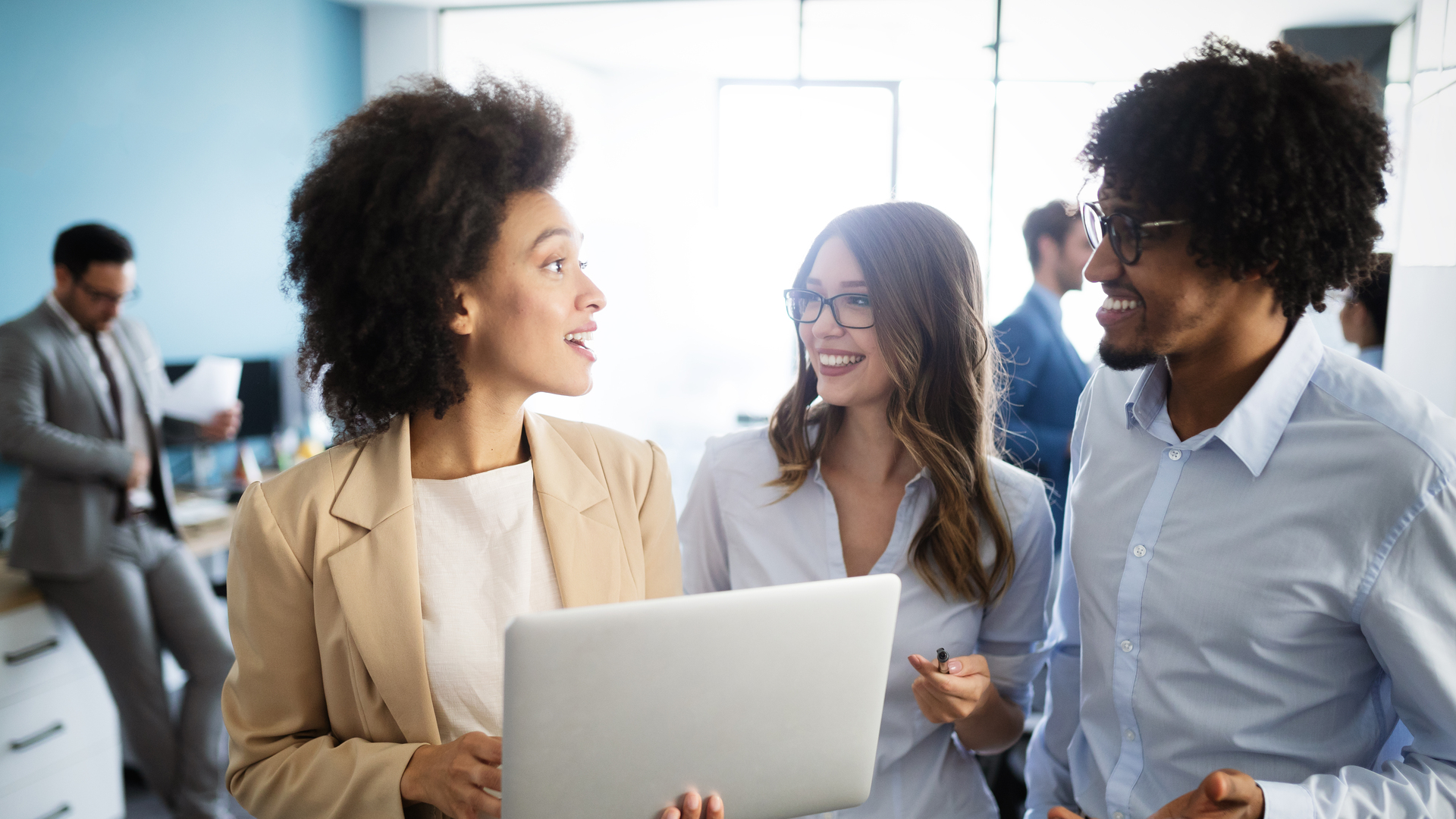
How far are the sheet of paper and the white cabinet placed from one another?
101 centimetres

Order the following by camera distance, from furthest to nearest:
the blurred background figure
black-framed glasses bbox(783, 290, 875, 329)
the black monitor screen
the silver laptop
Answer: the black monitor screen
the blurred background figure
black-framed glasses bbox(783, 290, 875, 329)
the silver laptop

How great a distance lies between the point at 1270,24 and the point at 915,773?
4.35 m

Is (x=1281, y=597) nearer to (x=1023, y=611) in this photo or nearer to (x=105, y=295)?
(x=1023, y=611)

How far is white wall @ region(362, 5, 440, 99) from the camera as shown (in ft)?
15.4

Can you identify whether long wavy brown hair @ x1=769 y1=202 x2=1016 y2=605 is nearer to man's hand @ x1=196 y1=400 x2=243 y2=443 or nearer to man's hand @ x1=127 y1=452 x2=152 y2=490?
man's hand @ x1=127 y1=452 x2=152 y2=490

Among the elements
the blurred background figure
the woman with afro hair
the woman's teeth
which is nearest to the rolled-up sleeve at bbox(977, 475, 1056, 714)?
the woman's teeth

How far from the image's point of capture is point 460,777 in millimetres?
968

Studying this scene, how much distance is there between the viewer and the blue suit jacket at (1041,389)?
299cm

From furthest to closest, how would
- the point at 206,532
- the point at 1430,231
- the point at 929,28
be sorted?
1. the point at 929,28
2. the point at 206,532
3. the point at 1430,231

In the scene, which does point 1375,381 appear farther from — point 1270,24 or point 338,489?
point 1270,24

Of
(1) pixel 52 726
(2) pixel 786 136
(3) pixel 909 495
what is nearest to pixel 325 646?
(3) pixel 909 495

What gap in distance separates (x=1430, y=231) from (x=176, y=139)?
4.51 m

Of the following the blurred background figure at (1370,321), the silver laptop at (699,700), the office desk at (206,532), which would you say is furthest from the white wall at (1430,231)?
the office desk at (206,532)

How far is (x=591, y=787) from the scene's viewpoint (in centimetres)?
91
